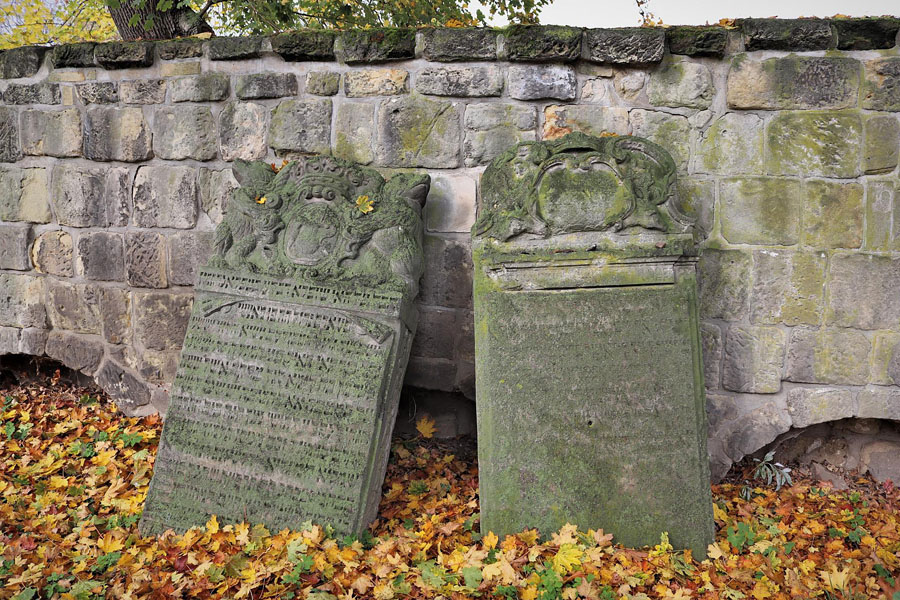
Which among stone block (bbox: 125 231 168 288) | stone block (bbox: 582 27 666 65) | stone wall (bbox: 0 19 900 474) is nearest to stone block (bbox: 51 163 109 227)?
stone wall (bbox: 0 19 900 474)

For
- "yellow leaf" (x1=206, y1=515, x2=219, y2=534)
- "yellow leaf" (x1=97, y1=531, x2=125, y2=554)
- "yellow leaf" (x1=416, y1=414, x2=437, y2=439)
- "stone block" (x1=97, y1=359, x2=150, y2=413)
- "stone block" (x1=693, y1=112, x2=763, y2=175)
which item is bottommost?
"yellow leaf" (x1=97, y1=531, x2=125, y2=554)

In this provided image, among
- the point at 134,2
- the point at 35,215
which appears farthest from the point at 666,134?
the point at 134,2

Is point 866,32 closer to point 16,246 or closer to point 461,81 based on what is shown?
point 461,81

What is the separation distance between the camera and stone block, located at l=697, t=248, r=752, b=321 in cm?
312

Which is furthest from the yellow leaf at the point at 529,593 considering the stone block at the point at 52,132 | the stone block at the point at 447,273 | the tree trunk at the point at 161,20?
the tree trunk at the point at 161,20

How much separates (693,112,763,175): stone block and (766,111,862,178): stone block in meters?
0.06

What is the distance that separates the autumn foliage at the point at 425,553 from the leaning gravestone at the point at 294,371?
0.15 metres

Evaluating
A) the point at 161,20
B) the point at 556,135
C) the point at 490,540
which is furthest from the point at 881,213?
the point at 161,20

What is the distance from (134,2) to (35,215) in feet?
6.62

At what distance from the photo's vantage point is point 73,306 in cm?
386

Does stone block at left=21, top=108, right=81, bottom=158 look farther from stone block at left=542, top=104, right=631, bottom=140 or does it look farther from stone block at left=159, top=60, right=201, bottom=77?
stone block at left=542, top=104, right=631, bottom=140

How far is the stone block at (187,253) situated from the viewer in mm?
3604

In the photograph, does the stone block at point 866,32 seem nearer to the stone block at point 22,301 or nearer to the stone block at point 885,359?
the stone block at point 885,359

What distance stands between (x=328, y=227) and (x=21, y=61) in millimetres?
2303
